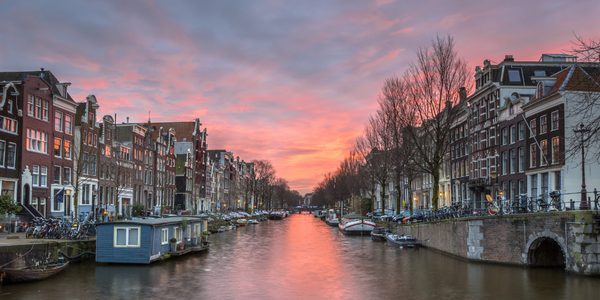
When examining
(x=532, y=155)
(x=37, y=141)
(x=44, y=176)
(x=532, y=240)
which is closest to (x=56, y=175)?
(x=44, y=176)

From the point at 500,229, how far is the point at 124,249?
2493 centimetres

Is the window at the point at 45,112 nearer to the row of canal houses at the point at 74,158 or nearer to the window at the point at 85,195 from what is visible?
the row of canal houses at the point at 74,158

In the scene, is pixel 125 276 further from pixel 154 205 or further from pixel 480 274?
pixel 154 205

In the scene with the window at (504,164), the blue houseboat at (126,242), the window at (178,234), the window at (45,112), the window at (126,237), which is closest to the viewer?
the blue houseboat at (126,242)

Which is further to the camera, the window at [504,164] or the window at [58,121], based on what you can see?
the window at [504,164]

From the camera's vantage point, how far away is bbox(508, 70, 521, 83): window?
58.8 meters

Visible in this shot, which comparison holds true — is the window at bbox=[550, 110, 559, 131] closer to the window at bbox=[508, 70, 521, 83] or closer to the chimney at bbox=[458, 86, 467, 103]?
the chimney at bbox=[458, 86, 467, 103]

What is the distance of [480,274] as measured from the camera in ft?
101

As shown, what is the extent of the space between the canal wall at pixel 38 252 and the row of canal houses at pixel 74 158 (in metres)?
11.2

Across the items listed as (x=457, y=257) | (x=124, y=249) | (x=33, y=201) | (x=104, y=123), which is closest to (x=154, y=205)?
(x=104, y=123)

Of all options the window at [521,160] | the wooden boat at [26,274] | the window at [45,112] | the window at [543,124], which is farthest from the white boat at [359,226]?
the wooden boat at [26,274]

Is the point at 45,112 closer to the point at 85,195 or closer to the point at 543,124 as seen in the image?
the point at 85,195

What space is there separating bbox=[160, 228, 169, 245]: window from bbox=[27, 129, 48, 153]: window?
67.5 ft

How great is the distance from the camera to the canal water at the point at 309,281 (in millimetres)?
25234
